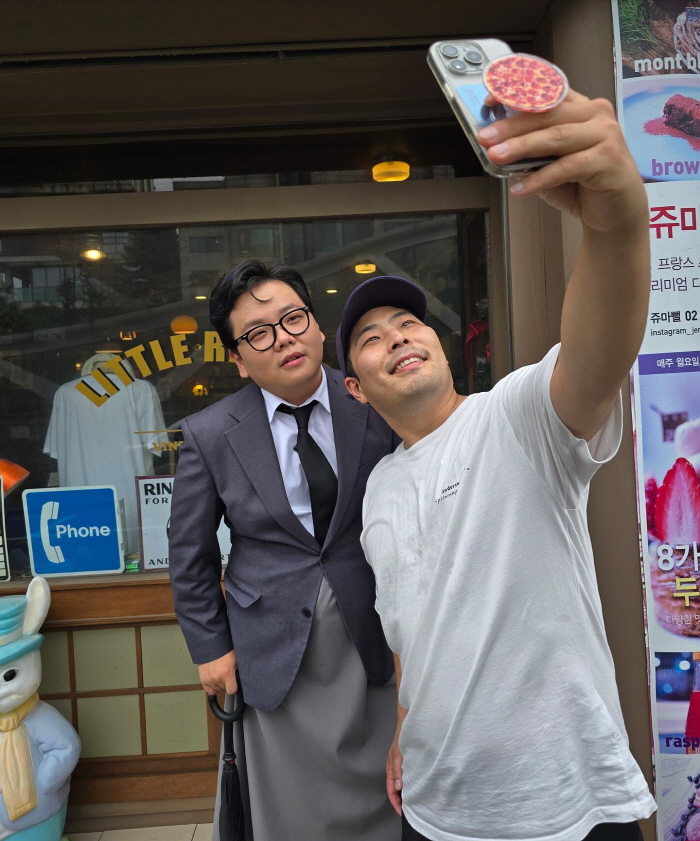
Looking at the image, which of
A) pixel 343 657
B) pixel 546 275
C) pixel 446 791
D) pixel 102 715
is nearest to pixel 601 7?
pixel 546 275

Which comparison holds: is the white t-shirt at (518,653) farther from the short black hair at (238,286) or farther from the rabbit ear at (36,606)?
the rabbit ear at (36,606)

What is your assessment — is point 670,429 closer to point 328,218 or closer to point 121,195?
point 328,218

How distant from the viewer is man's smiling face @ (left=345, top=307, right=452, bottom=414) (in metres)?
1.49

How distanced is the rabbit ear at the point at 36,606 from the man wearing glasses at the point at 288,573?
109 cm

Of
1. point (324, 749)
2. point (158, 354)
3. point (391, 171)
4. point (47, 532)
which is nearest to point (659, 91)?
point (391, 171)

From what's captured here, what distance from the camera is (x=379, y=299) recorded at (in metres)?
1.70

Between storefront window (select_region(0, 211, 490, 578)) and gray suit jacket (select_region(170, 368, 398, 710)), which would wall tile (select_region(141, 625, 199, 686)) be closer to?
storefront window (select_region(0, 211, 490, 578))

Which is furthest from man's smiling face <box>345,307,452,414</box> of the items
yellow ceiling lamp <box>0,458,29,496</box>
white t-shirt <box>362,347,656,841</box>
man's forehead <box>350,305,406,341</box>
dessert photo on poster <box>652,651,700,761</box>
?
yellow ceiling lamp <box>0,458,29,496</box>

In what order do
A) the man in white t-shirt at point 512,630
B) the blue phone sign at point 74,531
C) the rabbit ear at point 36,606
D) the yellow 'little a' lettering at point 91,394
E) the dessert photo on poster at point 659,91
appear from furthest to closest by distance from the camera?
the yellow 'little a' lettering at point 91,394, the blue phone sign at point 74,531, the rabbit ear at point 36,606, the dessert photo on poster at point 659,91, the man in white t-shirt at point 512,630

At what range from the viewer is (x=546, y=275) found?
8.61 ft

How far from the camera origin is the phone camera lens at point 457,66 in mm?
913

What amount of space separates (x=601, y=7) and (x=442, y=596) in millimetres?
2149

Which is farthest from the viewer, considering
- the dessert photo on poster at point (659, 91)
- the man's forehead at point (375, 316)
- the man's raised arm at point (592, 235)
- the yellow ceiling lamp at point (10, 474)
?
the yellow ceiling lamp at point (10, 474)

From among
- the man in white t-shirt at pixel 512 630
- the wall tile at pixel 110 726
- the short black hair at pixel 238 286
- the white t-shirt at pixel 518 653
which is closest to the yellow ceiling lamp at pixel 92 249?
the short black hair at pixel 238 286
